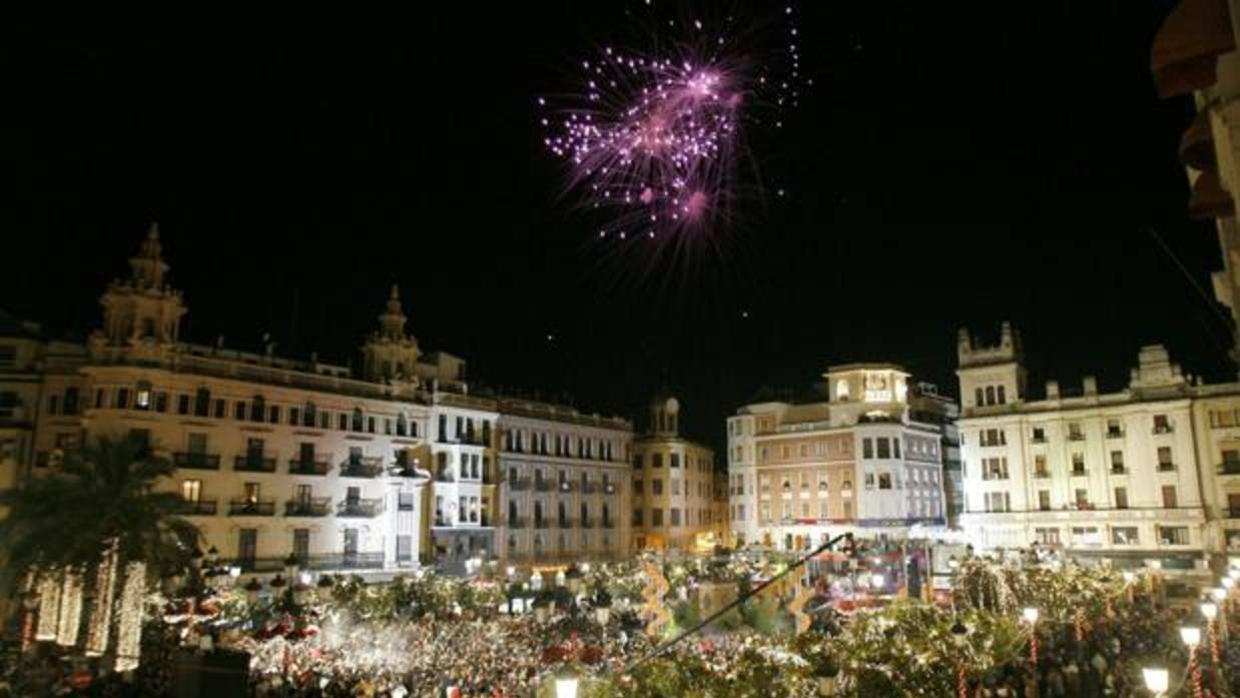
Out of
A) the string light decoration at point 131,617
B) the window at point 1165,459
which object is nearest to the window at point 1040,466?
the window at point 1165,459

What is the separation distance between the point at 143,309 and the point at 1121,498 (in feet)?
177

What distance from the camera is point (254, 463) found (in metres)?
45.7

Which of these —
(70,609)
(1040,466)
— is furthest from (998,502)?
(70,609)

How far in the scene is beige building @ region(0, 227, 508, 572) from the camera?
4194 cm

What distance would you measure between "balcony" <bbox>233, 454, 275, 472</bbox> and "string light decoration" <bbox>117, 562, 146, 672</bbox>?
22.5 metres

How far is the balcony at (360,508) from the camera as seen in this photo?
4931cm

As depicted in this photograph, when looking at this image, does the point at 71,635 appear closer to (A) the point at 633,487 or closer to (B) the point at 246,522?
(B) the point at 246,522

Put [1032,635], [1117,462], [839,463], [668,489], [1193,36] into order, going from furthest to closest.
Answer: [668,489] → [839,463] → [1117,462] → [1032,635] → [1193,36]

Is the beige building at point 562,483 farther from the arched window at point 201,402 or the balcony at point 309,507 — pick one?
the arched window at point 201,402

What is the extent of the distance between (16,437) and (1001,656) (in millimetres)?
42287

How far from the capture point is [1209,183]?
7.62 meters

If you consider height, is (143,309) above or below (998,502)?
above

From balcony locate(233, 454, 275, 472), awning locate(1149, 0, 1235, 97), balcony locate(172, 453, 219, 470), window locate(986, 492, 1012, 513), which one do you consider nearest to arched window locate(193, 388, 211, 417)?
balcony locate(172, 453, 219, 470)

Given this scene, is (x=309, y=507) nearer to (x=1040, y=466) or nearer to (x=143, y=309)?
(x=143, y=309)
